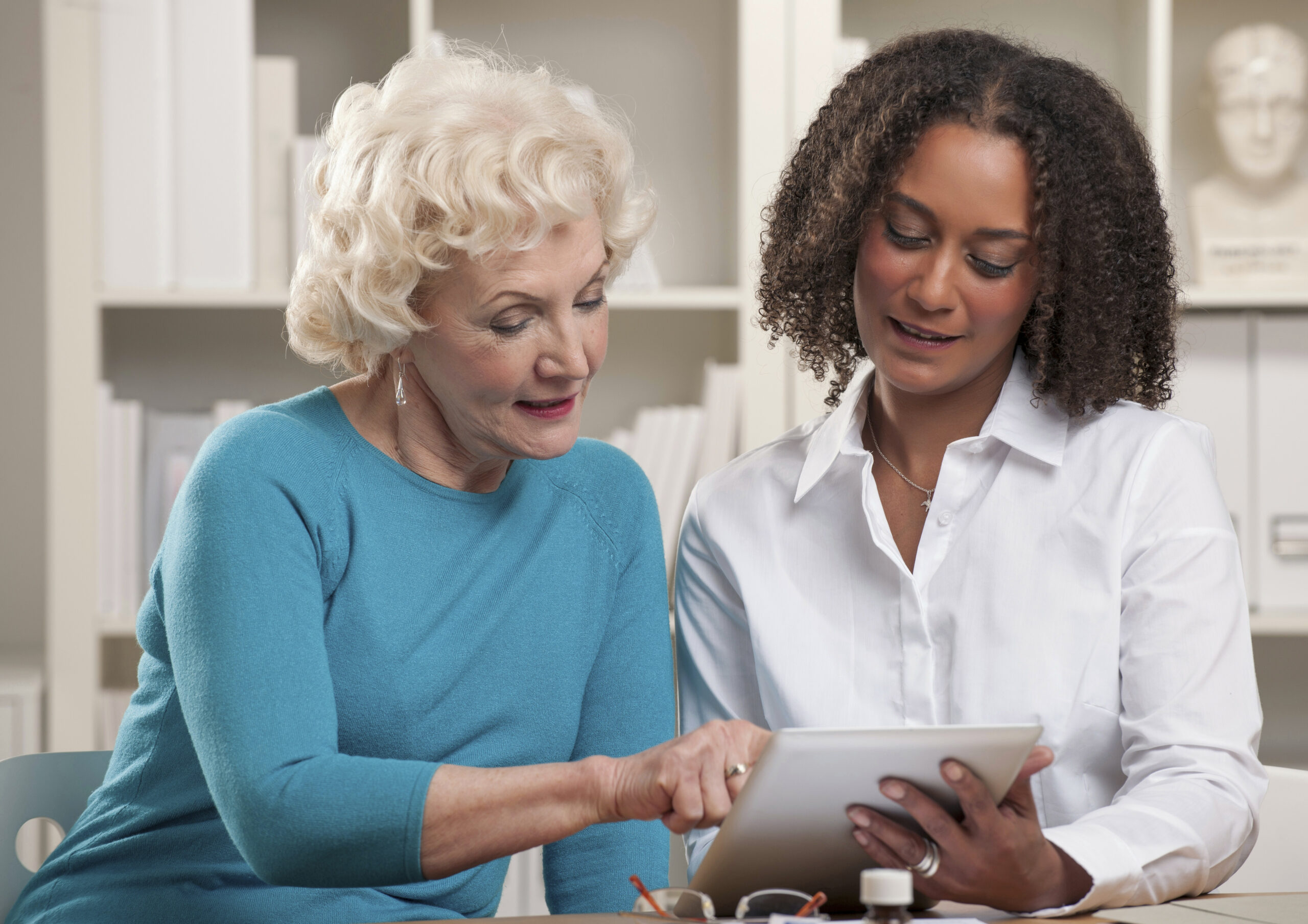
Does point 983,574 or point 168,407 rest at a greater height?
point 168,407

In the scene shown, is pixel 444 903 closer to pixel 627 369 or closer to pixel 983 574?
pixel 983 574

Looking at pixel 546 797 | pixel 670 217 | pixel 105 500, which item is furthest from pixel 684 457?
pixel 546 797

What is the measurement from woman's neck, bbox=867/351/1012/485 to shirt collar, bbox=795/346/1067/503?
20 millimetres

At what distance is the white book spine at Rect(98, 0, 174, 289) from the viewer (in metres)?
1.88

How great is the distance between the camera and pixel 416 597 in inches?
45.6

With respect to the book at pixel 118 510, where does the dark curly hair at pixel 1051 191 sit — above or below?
above

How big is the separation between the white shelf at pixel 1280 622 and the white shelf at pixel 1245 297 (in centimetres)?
51

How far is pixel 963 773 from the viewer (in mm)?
831

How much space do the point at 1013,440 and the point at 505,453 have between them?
524 mm

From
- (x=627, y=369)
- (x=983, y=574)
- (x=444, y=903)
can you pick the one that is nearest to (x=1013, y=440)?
(x=983, y=574)

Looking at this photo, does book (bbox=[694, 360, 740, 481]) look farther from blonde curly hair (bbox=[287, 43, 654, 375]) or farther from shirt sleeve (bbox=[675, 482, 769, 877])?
blonde curly hair (bbox=[287, 43, 654, 375])

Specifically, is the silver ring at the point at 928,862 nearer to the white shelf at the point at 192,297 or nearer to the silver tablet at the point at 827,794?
the silver tablet at the point at 827,794

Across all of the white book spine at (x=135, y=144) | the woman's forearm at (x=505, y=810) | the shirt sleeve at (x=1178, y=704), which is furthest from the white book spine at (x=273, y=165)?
the shirt sleeve at (x=1178, y=704)

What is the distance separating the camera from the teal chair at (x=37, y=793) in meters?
1.21
